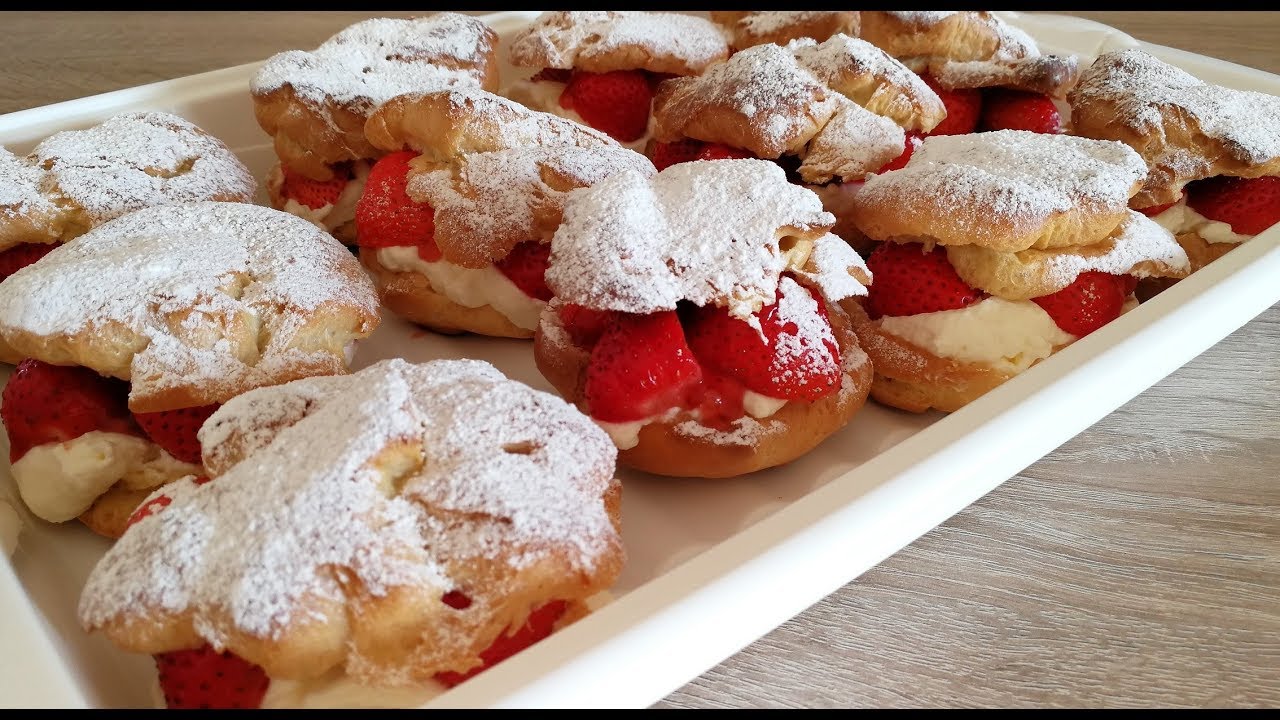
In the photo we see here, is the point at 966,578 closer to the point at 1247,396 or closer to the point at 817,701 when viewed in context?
the point at 817,701

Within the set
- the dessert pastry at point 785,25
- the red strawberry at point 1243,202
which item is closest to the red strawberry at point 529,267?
the dessert pastry at point 785,25

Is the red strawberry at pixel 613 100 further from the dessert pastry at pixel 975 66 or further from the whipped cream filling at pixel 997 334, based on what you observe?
the whipped cream filling at pixel 997 334

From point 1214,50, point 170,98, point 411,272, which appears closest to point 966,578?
point 411,272

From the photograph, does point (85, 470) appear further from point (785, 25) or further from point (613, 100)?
point (785, 25)

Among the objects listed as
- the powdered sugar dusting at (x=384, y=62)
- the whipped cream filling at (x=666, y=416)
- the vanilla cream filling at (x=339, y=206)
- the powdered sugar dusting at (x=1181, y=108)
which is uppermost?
the powdered sugar dusting at (x=384, y=62)

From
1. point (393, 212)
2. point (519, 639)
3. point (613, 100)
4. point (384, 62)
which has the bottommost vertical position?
point (519, 639)

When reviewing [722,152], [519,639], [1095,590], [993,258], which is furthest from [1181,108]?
[519,639]
